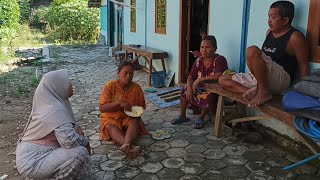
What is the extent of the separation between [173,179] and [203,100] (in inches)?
66.3

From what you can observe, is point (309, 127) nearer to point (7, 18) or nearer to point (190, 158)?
point (190, 158)

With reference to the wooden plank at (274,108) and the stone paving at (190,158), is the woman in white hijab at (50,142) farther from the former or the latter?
the wooden plank at (274,108)

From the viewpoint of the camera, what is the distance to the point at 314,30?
320 centimetres

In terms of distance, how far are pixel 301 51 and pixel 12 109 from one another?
16.4ft

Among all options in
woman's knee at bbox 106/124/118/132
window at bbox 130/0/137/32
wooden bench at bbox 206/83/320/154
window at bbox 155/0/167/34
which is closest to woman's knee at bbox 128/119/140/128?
woman's knee at bbox 106/124/118/132

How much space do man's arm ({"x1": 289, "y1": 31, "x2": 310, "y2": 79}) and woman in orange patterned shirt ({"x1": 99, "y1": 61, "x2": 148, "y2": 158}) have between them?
6.18 feet

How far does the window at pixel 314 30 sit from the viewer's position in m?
3.15

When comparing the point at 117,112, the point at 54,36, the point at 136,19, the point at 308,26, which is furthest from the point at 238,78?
the point at 54,36

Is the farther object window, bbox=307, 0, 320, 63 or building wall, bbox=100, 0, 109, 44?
building wall, bbox=100, 0, 109, 44

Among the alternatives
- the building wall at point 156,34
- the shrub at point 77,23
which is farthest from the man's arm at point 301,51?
the shrub at point 77,23

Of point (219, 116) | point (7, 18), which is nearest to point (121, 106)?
point (219, 116)

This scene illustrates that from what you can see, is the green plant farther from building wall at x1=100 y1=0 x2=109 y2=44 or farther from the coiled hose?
the coiled hose

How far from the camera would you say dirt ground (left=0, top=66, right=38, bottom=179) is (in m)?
3.64

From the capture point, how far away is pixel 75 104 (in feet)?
18.7
